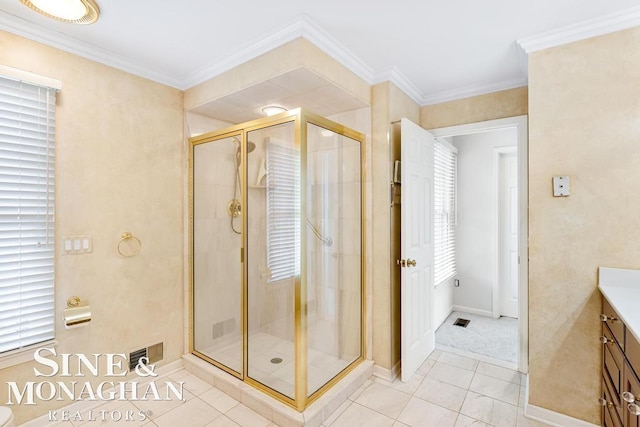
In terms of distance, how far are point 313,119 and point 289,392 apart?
182 centimetres

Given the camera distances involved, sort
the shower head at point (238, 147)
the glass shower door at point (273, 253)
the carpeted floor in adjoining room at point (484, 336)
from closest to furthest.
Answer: the glass shower door at point (273, 253)
the shower head at point (238, 147)
the carpeted floor in adjoining room at point (484, 336)

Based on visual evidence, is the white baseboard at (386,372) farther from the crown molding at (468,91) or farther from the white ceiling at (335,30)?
the crown molding at (468,91)

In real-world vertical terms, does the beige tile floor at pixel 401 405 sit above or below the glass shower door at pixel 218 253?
below

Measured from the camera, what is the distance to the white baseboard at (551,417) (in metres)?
1.85

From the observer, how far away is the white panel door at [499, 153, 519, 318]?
3.92 meters

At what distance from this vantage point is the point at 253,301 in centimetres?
235

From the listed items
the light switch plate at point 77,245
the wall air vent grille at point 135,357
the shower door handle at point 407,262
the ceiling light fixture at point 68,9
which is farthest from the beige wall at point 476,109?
the wall air vent grille at point 135,357

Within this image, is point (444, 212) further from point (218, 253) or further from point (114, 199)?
point (114, 199)

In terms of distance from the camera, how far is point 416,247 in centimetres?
261

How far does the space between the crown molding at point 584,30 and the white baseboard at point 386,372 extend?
2494 mm

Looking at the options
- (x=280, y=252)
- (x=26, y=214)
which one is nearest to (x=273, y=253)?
(x=280, y=252)

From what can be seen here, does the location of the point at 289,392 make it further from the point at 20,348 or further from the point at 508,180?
the point at 508,180

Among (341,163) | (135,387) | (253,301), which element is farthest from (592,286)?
(135,387)

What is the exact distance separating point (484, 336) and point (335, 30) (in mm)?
3325
